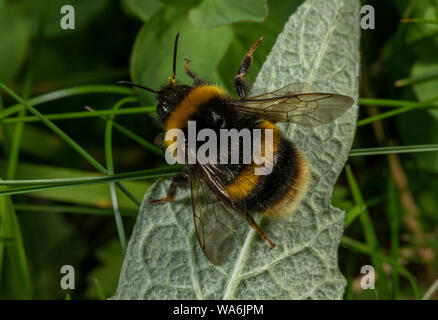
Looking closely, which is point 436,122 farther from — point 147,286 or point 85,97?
point 85,97

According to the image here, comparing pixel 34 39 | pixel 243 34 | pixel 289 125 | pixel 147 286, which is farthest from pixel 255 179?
pixel 34 39

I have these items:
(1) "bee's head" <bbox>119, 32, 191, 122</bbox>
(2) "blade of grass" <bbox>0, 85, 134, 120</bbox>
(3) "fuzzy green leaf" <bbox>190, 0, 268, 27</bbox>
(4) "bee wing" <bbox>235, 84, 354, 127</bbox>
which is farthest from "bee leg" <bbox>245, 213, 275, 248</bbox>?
(2) "blade of grass" <bbox>0, 85, 134, 120</bbox>

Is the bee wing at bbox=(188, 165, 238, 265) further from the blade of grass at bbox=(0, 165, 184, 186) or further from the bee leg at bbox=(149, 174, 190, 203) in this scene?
the blade of grass at bbox=(0, 165, 184, 186)

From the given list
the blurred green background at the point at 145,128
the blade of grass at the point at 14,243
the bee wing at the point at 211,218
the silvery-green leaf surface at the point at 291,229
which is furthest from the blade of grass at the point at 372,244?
the blade of grass at the point at 14,243

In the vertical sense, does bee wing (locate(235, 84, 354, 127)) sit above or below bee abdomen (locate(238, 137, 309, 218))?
above

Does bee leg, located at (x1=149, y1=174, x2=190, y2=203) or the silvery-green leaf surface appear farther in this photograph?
bee leg, located at (x1=149, y1=174, x2=190, y2=203)

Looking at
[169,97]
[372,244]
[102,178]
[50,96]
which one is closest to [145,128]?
[50,96]

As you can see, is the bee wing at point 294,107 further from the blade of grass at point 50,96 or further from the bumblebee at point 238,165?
the blade of grass at point 50,96

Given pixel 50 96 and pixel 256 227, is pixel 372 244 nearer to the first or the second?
pixel 256 227
